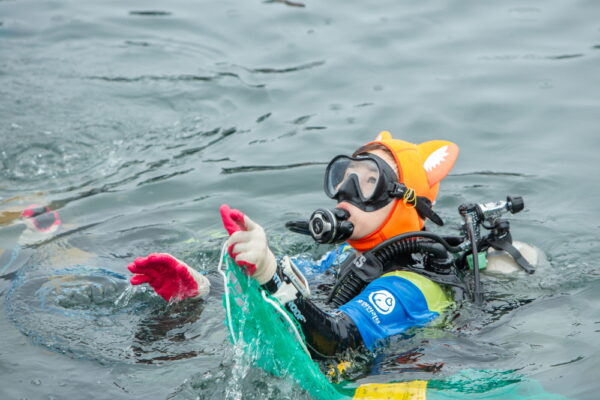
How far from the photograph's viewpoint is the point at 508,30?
8641 millimetres

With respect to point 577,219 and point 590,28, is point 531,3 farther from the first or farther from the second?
point 577,219

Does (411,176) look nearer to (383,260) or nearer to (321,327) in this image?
(383,260)

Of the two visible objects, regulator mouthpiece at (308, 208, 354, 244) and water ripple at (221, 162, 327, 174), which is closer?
regulator mouthpiece at (308, 208, 354, 244)

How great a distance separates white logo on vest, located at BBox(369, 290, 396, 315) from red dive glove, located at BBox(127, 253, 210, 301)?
103 cm

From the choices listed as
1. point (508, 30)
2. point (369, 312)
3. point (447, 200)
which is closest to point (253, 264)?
point (369, 312)

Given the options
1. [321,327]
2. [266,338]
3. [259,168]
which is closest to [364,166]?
[321,327]

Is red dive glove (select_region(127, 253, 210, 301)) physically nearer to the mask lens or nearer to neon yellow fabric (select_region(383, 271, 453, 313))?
the mask lens

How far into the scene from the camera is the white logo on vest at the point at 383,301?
12.2ft

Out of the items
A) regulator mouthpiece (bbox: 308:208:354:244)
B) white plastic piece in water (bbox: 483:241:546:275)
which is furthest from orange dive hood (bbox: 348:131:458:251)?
white plastic piece in water (bbox: 483:241:546:275)

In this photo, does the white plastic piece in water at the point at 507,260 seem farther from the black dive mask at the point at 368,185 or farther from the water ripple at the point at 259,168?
the water ripple at the point at 259,168

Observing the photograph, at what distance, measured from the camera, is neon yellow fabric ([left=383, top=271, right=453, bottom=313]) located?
3.90 m

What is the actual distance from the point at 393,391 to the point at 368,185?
1066 millimetres

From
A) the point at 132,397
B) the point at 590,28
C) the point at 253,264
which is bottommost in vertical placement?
the point at 132,397

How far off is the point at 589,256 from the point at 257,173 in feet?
8.97
